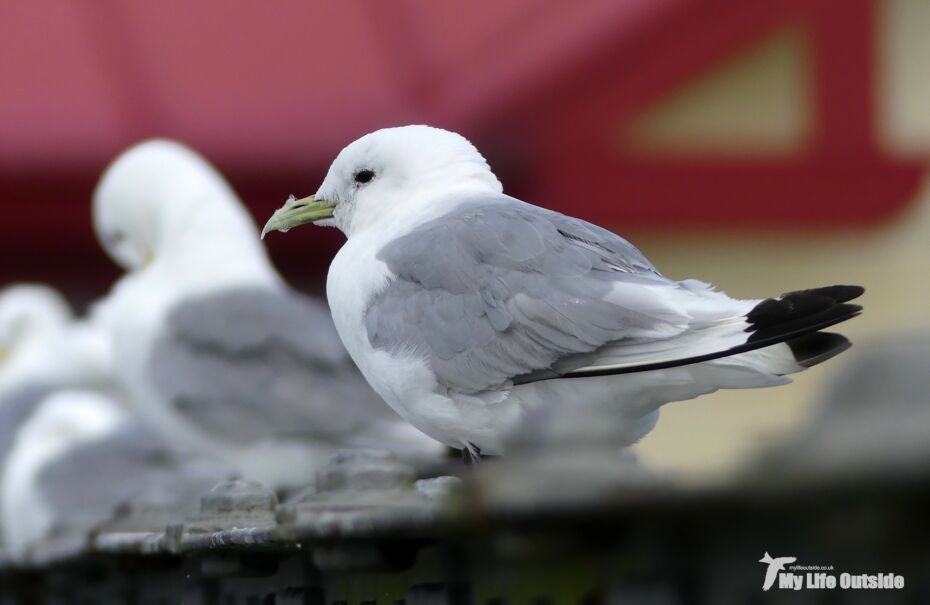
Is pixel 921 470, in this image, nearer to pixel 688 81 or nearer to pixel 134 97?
pixel 688 81

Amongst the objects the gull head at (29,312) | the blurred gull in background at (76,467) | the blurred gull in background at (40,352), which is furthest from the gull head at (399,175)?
the gull head at (29,312)

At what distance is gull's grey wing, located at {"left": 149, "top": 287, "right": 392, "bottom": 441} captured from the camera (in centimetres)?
362

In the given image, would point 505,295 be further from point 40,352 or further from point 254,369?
point 40,352

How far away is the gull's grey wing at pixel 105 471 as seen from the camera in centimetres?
369

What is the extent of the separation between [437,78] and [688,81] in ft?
3.99

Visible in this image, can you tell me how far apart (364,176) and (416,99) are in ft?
13.0

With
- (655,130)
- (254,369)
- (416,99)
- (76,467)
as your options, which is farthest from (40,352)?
(254,369)

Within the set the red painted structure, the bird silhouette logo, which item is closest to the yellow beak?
the bird silhouette logo

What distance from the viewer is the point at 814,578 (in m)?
0.92

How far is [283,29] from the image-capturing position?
6137 millimetres

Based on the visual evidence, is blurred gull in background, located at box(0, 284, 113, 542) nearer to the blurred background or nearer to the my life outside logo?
the blurred background

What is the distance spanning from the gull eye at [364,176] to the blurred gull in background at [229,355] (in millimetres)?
1810

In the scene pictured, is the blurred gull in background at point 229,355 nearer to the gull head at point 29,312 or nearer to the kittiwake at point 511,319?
the kittiwake at point 511,319

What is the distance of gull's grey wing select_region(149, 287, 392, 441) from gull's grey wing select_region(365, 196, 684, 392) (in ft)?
6.57
